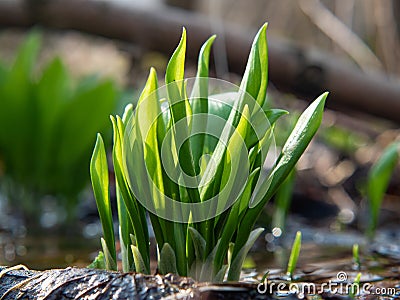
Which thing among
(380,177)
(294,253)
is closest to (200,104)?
(294,253)

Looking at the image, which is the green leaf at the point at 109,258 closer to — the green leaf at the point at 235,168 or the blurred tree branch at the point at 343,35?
the green leaf at the point at 235,168

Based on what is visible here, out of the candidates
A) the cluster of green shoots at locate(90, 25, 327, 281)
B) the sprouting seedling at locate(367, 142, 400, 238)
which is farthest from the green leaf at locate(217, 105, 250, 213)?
the sprouting seedling at locate(367, 142, 400, 238)

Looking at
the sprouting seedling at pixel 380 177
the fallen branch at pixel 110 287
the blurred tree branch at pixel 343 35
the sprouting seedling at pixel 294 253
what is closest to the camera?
the fallen branch at pixel 110 287

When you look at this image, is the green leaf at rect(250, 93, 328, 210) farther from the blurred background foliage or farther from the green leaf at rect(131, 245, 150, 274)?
the blurred background foliage

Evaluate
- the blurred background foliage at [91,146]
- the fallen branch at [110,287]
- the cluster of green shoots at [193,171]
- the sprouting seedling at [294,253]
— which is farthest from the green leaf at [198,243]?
the blurred background foliage at [91,146]

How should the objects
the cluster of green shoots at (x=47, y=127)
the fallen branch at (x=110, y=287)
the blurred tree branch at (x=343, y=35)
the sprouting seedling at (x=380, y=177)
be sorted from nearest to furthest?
1. the fallen branch at (x=110, y=287)
2. the sprouting seedling at (x=380, y=177)
3. the cluster of green shoots at (x=47, y=127)
4. the blurred tree branch at (x=343, y=35)

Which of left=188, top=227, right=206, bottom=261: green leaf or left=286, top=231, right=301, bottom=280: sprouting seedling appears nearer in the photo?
left=188, top=227, right=206, bottom=261: green leaf
